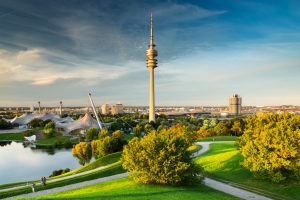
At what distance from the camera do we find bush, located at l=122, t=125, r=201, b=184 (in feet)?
57.4

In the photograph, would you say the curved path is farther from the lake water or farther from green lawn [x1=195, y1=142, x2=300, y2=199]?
the lake water

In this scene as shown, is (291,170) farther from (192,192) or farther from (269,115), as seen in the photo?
(192,192)

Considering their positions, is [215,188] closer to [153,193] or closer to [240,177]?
[240,177]

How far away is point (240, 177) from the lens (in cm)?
2156

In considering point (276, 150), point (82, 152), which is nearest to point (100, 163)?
point (82, 152)

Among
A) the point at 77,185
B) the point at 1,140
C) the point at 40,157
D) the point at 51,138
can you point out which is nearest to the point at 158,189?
the point at 77,185

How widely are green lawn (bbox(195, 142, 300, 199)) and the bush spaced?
13.7ft

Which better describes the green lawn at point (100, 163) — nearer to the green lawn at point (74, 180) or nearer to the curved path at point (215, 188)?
the green lawn at point (74, 180)

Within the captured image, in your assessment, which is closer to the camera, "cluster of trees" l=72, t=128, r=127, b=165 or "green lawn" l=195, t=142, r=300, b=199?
"green lawn" l=195, t=142, r=300, b=199

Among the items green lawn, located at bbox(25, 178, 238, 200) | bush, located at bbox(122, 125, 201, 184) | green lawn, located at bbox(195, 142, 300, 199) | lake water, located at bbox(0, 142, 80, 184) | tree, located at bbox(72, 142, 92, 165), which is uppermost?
bush, located at bbox(122, 125, 201, 184)

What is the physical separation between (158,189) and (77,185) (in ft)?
23.6

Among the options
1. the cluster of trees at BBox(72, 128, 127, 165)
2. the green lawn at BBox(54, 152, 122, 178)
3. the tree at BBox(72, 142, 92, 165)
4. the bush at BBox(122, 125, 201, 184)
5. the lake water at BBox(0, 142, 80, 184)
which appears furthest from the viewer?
the tree at BBox(72, 142, 92, 165)

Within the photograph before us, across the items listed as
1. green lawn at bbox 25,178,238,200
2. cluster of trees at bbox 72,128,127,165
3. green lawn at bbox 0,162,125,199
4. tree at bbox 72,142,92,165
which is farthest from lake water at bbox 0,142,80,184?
green lawn at bbox 25,178,238,200

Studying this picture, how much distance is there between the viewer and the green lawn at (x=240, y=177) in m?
18.4
